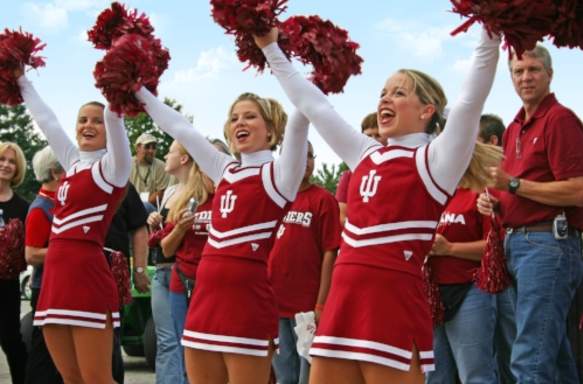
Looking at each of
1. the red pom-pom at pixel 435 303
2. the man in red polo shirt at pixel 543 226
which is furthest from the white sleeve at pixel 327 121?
the red pom-pom at pixel 435 303

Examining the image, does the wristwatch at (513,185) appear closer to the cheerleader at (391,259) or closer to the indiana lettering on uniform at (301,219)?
the cheerleader at (391,259)

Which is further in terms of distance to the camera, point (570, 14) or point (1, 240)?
point (1, 240)

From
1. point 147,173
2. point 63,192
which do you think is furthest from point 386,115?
point 147,173

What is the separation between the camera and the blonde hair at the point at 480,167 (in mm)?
4551

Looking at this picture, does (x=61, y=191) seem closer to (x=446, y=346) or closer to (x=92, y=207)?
(x=92, y=207)

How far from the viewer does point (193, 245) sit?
6.52m

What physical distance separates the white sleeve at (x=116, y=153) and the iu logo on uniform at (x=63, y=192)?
0.84 feet

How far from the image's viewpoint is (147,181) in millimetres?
9641

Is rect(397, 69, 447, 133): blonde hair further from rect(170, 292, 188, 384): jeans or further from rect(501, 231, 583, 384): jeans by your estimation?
rect(170, 292, 188, 384): jeans

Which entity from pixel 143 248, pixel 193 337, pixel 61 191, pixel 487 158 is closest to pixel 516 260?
pixel 487 158

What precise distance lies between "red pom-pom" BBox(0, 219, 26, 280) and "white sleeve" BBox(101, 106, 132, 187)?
174cm

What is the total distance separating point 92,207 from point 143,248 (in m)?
1.60

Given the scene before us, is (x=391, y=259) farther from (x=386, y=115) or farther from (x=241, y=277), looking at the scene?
(x=241, y=277)

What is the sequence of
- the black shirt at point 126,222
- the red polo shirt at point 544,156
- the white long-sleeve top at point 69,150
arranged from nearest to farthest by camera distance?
the red polo shirt at point 544,156 → the white long-sleeve top at point 69,150 → the black shirt at point 126,222
